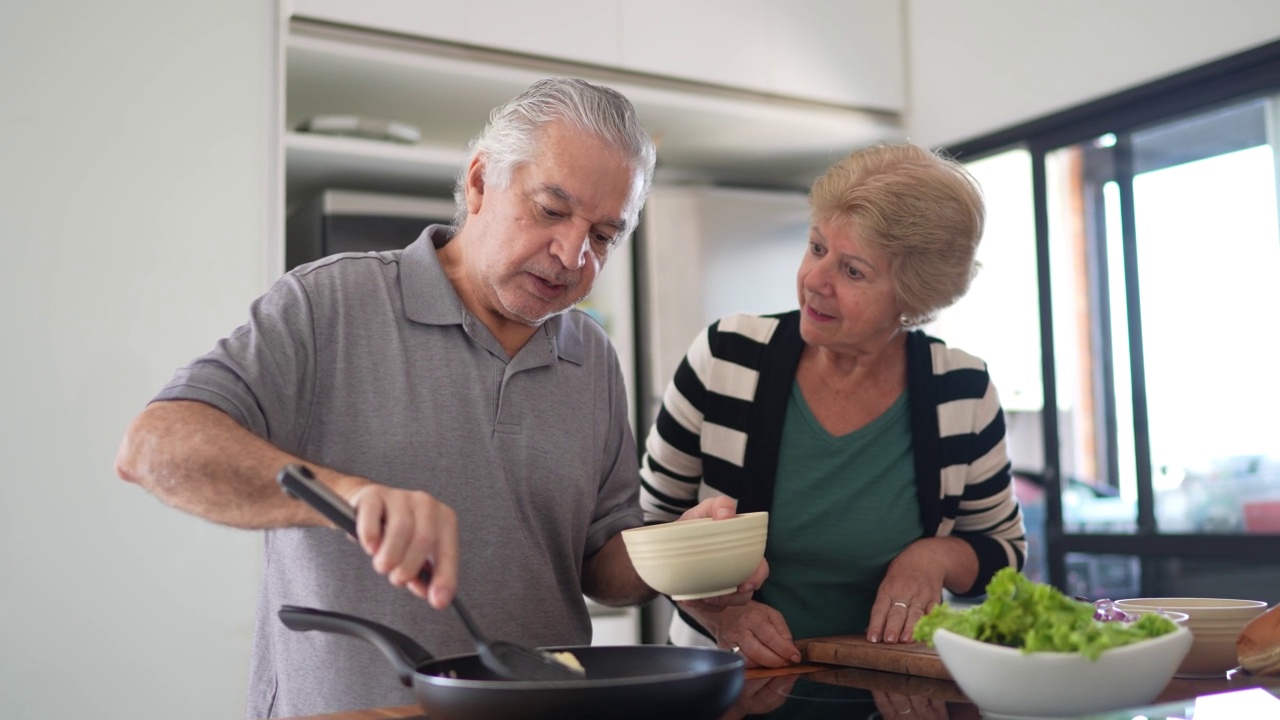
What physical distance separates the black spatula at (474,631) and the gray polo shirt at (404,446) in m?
0.30

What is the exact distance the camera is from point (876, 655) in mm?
1271

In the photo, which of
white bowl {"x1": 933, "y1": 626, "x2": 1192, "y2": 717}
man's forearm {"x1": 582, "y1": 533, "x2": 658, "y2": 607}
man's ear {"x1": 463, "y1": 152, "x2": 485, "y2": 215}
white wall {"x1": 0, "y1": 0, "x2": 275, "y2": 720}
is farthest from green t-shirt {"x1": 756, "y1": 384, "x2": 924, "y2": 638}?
white wall {"x1": 0, "y1": 0, "x2": 275, "y2": 720}

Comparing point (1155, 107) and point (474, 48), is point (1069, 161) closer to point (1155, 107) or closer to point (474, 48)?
point (1155, 107)

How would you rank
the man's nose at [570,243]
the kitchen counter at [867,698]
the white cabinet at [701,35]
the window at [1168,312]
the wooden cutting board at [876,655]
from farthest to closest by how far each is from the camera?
the window at [1168,312]
the white cabinet at [701,35]
the man's nose at [570,243]
the wooden cutting board at [876,655]
the kitchen counter at [867,698]

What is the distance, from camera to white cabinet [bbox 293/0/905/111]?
268 cm

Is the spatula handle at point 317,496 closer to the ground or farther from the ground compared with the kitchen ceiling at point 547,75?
closer to the ground

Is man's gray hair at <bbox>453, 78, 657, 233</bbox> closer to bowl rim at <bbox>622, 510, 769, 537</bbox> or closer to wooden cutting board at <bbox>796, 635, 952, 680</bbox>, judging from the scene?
bowl rim at <bbox>622, 510, 769, 537</bbox>

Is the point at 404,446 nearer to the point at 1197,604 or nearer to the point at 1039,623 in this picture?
the point at 1039,623

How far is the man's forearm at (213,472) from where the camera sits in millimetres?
997

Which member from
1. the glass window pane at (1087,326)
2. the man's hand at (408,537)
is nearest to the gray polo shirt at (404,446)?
the man's hand at (408,537)

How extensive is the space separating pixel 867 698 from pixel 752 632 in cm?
31

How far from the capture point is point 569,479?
139 centimetres

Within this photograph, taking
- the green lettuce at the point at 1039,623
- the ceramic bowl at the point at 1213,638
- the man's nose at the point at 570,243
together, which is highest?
the man's nose at the point at 570,243

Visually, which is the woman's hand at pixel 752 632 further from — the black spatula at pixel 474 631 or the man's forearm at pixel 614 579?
the black spatula at pixel 474 631
